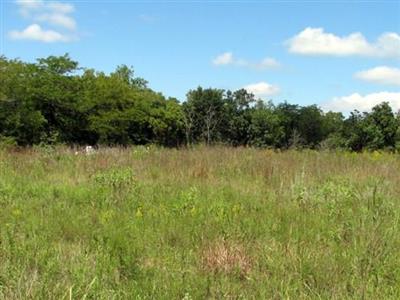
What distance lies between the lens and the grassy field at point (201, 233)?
3.53 metres

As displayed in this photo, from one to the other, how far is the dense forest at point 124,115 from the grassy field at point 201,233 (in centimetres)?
1818

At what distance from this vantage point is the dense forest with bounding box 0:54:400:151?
135 feet

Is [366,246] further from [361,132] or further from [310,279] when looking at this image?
[361,132]

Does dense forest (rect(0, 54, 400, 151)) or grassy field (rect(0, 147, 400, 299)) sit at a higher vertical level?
dense forest (rect(0, 54, 400, 151))

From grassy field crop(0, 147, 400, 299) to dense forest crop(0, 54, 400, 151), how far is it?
59.6ft

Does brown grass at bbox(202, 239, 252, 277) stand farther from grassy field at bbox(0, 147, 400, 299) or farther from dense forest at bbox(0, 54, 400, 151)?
dense forest at bbox(0, 54, 400, 151)

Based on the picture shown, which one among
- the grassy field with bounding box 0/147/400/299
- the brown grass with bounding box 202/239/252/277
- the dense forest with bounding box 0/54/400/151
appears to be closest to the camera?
the grassy field with bounding box 0/147/400/299

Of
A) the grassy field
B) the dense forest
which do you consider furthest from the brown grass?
the dense forest

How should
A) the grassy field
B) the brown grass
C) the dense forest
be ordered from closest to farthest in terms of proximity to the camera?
the grassy field
the brown grass
the dense forest

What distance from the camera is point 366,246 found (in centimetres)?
405

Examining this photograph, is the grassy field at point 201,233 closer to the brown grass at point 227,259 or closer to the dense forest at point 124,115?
the brown grass at point 227,259

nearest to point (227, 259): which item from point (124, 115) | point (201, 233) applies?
point (201, 233)

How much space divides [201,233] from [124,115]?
180 ft

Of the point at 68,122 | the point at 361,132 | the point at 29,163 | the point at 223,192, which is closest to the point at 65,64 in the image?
the point at 68,122
